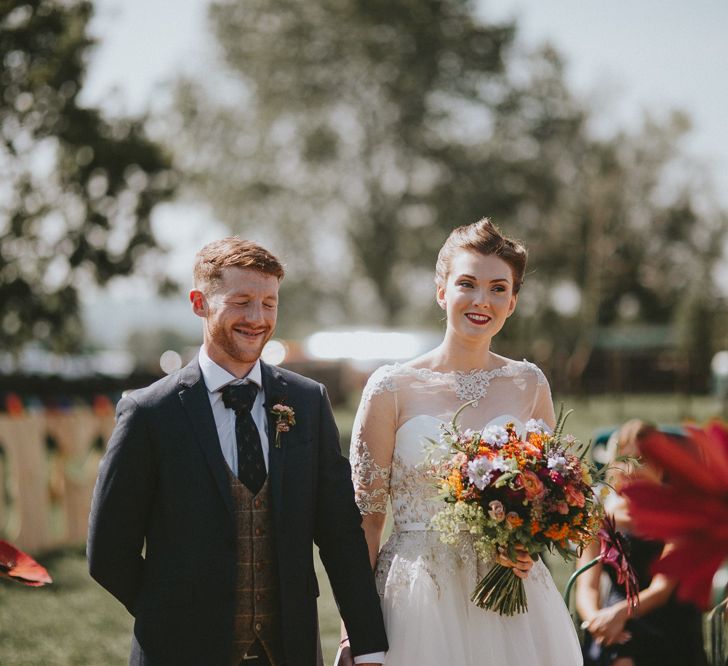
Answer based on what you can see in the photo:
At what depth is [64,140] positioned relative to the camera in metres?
17.8

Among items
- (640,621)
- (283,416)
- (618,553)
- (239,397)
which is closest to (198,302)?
(239,397)

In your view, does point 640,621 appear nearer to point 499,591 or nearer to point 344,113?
point 499,591

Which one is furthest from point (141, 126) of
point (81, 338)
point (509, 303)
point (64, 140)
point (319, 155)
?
point (509, 303)

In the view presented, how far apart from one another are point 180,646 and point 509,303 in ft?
5.98

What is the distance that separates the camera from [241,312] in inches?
116

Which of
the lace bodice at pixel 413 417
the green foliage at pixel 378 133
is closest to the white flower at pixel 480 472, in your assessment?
the lace bodice at pixel 413 417

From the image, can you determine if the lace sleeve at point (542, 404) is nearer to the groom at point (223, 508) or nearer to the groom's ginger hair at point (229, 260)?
the groom at point (223, 508)

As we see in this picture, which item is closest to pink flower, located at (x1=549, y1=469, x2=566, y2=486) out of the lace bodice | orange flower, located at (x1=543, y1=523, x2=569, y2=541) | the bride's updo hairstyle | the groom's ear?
orange flower, located at (x1=543, y1=523, x2=569, y2=541)

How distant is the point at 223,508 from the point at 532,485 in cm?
102

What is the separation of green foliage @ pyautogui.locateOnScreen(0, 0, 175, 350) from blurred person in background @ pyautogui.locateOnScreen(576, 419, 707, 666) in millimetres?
15419

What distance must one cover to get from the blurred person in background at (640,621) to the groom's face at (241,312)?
2142 millimetres

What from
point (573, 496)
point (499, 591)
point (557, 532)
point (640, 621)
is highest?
point (573, 496)

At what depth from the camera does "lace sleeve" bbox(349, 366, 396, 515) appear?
3.51 metres

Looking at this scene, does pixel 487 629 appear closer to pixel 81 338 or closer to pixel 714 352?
pixel 81 338
